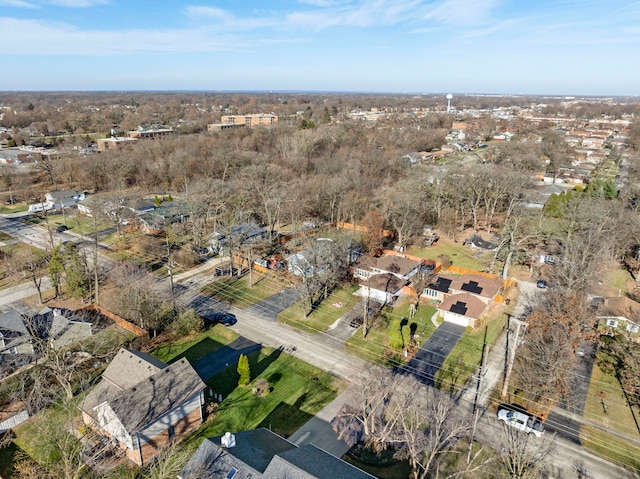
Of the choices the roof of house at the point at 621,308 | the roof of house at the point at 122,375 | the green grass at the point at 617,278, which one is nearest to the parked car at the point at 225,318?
the roof of house at the point at 122,375

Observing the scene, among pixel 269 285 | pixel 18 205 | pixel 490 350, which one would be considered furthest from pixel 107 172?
pixel 490 350

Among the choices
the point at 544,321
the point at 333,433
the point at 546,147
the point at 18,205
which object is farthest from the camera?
the point at 546,147

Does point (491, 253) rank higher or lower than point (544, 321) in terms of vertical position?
lower

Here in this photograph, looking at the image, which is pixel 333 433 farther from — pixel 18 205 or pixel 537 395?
pixel 18 205

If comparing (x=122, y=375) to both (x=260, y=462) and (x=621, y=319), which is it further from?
(x=621, y=319)

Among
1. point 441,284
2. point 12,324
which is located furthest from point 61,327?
point 441,284

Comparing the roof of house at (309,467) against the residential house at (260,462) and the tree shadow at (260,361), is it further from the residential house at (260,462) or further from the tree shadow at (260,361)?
the tree shadow at (260,361)
